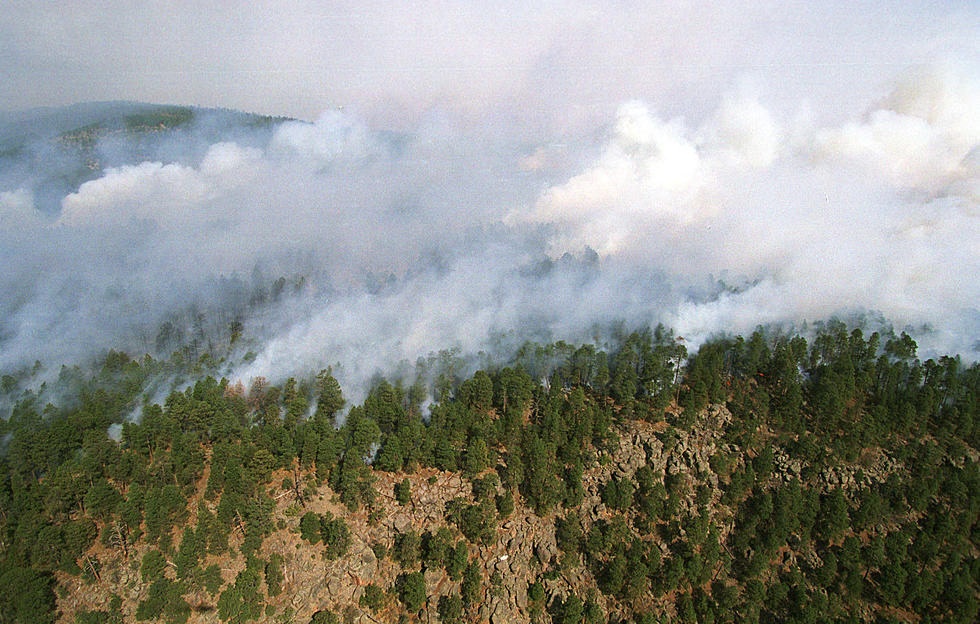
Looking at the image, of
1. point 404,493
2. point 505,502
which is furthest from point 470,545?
point 404,493

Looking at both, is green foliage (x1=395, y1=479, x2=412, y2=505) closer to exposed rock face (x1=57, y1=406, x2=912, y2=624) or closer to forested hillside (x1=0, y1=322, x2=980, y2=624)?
forested hillside (x1=0, y1=322, x2=980, y2=624)

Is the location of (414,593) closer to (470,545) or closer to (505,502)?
(470,545)

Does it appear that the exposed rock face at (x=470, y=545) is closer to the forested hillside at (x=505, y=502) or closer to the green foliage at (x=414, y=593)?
the forested hillside at (x=505, y=502)

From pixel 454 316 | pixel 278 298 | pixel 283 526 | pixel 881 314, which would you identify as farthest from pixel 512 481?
pixel 278 298

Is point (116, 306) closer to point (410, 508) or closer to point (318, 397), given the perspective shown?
point (318, 397)

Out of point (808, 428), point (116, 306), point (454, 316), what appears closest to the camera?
point (808, 428)

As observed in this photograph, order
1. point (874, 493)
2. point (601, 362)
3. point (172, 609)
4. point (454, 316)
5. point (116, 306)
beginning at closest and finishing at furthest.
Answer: point (172, 609) → point (874, 493) → point (601, 362) → point (454, 316) → point (116, 306)

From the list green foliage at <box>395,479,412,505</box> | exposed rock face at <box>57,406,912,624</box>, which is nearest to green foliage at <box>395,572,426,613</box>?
exposed rock face at <box>57,406,912,624</box>

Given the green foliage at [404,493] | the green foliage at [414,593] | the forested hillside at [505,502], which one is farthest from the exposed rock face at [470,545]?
the green foliage at [414,593]
